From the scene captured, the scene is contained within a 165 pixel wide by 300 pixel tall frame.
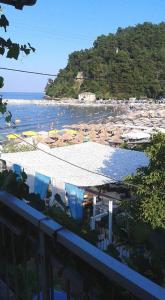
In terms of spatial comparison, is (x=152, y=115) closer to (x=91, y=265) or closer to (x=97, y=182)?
(x=97, y=182)

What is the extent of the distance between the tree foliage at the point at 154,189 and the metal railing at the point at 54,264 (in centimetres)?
587

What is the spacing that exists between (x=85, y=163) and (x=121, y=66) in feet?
395

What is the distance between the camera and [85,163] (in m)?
11.5

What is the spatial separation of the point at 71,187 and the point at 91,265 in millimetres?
8881

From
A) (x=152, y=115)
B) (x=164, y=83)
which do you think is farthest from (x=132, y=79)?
(x=152, y=115)

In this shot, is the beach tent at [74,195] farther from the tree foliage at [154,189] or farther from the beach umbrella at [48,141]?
the beach umbrella at [48,141]

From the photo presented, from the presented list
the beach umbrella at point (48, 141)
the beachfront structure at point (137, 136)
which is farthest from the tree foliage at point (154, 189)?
the beachfront structure at point (137, 136)

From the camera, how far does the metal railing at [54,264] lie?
112 cm

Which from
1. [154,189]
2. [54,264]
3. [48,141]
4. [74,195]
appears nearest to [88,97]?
[48,141]

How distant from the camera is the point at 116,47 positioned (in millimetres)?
152125

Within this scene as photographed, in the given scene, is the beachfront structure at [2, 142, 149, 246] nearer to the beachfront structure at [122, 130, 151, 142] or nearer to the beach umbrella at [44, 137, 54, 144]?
the beach umbrella at [44, 137, 54, 144]

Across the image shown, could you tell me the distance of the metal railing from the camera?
112cm

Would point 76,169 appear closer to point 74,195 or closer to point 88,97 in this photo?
point 74,195

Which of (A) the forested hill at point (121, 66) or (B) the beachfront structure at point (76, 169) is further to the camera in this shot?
(A) the forested hill at point (121, 66)
